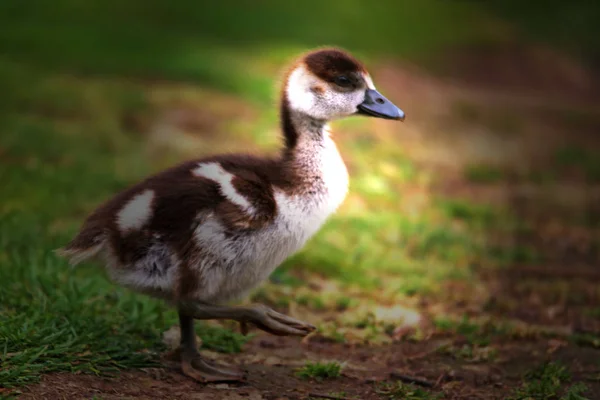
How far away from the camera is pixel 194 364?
4762mm

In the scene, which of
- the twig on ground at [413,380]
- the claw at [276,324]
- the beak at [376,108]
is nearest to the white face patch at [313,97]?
the beak at [376,108]

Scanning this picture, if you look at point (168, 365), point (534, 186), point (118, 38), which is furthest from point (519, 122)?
point (168, 365)

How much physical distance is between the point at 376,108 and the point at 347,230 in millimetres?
2722

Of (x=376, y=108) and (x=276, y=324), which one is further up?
(x=376, y=108)

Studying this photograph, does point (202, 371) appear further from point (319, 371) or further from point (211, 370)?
point (319, 371)

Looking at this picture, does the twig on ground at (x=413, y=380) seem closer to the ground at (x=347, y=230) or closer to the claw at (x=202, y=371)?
the ground at (x=347, y=230)

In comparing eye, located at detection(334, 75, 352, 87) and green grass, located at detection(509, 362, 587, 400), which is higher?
A: eye, located at detection(334, 75, 352, 87)

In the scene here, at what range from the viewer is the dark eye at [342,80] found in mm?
4984

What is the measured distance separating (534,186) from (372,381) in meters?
5.31

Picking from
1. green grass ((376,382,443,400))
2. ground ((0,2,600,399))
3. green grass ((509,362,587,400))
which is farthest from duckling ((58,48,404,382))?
green grass ((509,362,587,400))

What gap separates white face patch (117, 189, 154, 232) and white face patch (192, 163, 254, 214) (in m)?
0.27

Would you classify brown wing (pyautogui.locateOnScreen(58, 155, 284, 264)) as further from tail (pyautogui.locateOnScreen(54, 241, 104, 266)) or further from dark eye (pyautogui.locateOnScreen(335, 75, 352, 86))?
dark eye (pyautogui.locateOnScreen(335, 75, 352, 86))

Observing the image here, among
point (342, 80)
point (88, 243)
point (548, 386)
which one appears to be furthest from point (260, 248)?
point (548, 386)

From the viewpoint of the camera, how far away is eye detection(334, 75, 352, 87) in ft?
16.4
